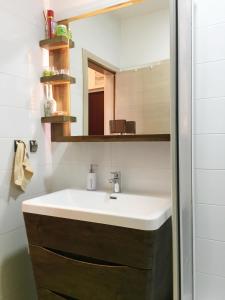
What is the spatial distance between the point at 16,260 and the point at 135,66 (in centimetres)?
129

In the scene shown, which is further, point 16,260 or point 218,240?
point 16,260

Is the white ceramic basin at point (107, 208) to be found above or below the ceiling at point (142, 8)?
below

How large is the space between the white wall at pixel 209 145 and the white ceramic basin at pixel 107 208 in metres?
0.21

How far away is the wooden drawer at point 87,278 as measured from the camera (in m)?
1.02

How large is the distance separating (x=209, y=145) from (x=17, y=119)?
1.04 m

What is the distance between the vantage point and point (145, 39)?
1.40 metres

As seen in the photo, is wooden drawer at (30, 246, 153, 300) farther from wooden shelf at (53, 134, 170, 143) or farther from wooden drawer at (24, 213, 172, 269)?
wooden shelf at (53, 134, 170, 143)

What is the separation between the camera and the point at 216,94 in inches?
47.7

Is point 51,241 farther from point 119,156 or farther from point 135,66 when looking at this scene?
point 135,66

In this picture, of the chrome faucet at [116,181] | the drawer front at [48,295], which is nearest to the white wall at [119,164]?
the chrome faucet at [116,181]

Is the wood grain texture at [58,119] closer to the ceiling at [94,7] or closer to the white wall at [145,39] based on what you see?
the white wall at [145,39]

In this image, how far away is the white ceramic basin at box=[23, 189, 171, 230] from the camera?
1.00m

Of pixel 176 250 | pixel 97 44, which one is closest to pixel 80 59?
pixel 97 44

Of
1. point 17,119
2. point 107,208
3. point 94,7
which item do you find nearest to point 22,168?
point 17,119
